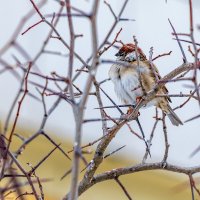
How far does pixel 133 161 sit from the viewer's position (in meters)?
4.14

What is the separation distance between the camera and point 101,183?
13.8 feet

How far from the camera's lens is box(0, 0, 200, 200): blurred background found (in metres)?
3.75

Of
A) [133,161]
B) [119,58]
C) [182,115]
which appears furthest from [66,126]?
[119,58]

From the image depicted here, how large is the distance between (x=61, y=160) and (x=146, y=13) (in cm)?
115

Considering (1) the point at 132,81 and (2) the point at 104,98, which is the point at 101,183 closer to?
(2) the point at 104,98

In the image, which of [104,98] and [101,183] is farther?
[101,183]

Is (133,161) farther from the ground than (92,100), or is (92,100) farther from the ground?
(92,100)

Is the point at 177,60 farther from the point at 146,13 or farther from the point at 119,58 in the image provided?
the point at 119,58

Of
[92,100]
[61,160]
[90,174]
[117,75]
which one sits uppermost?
[92,100]

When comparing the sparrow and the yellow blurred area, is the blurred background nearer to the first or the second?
the yellow blurred area

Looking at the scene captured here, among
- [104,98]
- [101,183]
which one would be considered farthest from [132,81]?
[101,183]

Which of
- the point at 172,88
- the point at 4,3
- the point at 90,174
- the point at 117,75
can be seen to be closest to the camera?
the point at 90,174

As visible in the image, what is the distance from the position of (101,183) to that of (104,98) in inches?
26.2

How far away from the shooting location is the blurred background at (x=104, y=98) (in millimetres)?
3748
